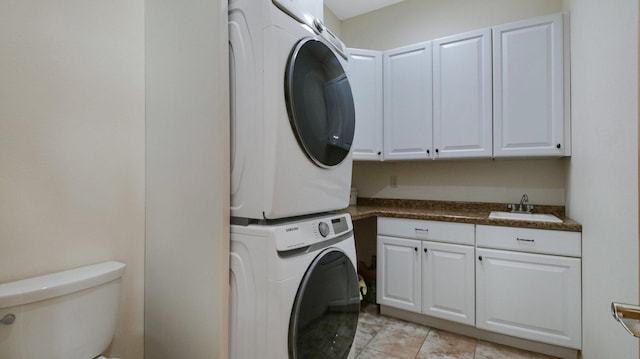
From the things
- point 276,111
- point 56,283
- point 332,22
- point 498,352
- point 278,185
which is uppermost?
point 332,22

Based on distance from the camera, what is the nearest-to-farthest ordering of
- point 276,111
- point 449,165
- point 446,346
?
point 276,111 → point 446,346 → point 449,165

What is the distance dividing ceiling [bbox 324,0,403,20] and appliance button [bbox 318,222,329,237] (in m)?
2.53

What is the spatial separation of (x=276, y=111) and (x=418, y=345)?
1873 millimetres

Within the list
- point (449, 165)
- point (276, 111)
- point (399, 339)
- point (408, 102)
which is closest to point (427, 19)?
point (408, 102)

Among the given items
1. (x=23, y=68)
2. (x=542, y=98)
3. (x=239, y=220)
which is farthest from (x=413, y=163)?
(x=23, y=68)

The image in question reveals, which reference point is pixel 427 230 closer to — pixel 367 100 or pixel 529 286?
pixel 529 286

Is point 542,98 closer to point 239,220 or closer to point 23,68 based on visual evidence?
point 239,220

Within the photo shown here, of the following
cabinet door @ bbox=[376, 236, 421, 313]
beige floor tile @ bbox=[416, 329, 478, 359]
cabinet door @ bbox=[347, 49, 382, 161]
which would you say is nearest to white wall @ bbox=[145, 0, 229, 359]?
beige floor tile @ bbox=[416, 329, 478, 359]

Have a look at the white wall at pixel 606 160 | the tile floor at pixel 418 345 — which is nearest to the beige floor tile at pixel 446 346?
the tile floor at pixel 418 345

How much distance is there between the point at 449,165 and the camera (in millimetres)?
2734

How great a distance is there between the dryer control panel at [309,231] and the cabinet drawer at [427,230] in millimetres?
904

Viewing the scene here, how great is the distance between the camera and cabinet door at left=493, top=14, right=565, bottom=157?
6.66 feet

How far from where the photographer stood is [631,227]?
1034 millimetres

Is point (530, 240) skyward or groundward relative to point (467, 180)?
groundward
